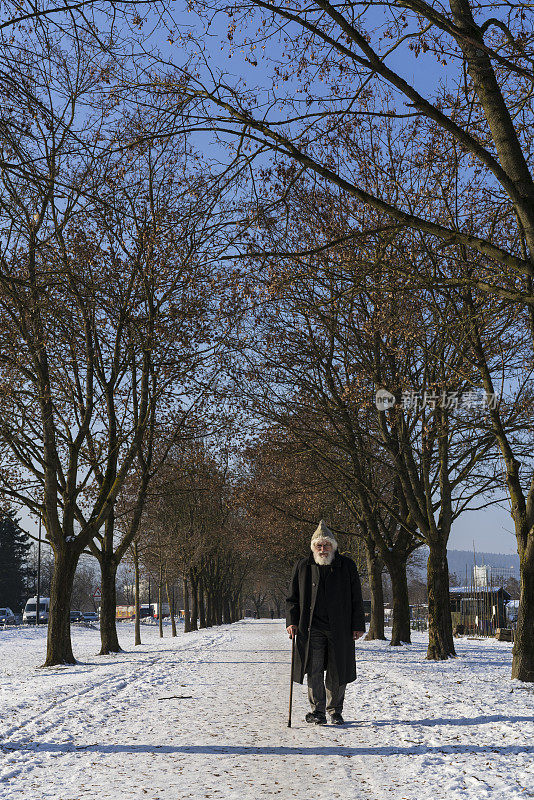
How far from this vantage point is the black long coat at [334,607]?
Result: 823 cm

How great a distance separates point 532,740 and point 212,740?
2.85 metres

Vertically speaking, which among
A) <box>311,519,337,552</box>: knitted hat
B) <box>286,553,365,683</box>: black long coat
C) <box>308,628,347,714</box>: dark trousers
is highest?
<box>311,519,337,552</box>: knitted hat

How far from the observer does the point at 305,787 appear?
540 cm

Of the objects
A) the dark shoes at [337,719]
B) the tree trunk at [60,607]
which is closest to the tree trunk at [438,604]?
the tree trunk at [60,607]

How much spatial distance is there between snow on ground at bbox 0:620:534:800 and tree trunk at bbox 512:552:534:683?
1.01ft

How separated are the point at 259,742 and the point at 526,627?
6.65 metres

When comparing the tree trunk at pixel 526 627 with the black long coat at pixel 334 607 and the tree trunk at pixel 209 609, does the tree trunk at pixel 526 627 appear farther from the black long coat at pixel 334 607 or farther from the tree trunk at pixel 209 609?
the tree trunk at pixel 209 609

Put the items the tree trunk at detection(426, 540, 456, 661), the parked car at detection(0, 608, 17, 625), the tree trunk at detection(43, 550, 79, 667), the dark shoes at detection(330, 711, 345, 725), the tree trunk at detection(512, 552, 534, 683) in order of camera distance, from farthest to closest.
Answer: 1. the parked car at detection(0, 608, 17, 625)
2. the tree trunk at detection(43, 550, 79, 667)
3. the tree trunk at detection(426, 540, 456, 661)
4. the tree trunk at detection(512, 552, 534, 683)
5. the dark shoes at detection(330, 711, 345, 725)

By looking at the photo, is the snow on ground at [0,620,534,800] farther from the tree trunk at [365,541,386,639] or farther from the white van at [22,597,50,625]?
the white van at [22,597,50,625]

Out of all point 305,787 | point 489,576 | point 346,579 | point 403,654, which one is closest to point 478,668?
point 403,654

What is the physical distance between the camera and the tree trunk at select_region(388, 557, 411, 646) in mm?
23484

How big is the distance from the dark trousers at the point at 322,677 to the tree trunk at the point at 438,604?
9.73 m

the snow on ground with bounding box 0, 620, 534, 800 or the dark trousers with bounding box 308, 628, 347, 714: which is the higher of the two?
the dark trousers with bounding box 308, 628, 347, 714

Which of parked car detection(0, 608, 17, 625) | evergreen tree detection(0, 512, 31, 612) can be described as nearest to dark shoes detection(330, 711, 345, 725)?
parked car detection(0, 608, 17, 625)
